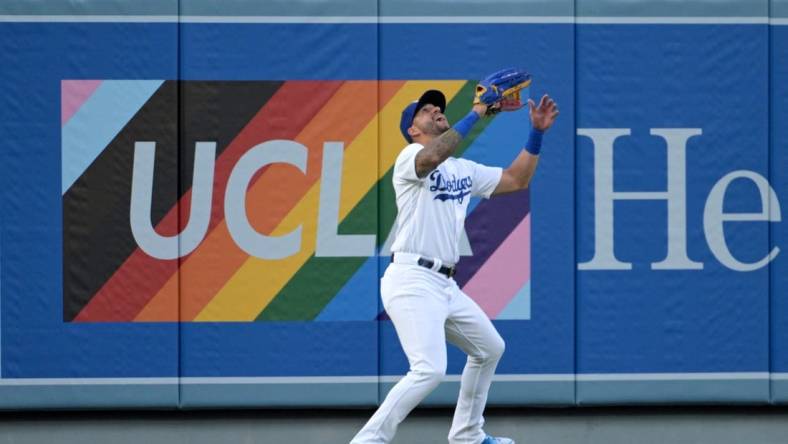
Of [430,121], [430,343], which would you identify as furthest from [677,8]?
[430,343]

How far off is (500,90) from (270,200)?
2160mm

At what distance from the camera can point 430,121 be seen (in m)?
6.62

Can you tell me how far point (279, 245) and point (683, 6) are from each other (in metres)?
3.07

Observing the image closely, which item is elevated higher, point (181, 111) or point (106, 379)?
point (181, 111)

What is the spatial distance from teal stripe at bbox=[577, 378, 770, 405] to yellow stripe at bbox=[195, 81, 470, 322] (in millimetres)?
1949

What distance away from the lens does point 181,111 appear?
793cm

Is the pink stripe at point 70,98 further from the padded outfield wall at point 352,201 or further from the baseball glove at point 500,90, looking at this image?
the baseball glove at point 500,90

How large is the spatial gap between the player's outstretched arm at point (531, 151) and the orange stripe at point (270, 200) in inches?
56.7

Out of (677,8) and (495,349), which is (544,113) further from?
(677,8)

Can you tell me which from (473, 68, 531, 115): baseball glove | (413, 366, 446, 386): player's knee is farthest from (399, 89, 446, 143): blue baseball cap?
(413, 366, 446, 386): player's knee

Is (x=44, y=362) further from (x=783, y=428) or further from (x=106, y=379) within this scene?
(x=783, y=428)

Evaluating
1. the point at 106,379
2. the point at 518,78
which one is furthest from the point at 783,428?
the point at 106,379

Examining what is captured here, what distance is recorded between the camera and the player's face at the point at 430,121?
6609mm

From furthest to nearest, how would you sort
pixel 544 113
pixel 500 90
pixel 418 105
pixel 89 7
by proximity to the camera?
pixel 89 7 → pixel 418 105 → pixel 544 113 → pixel 500 90
